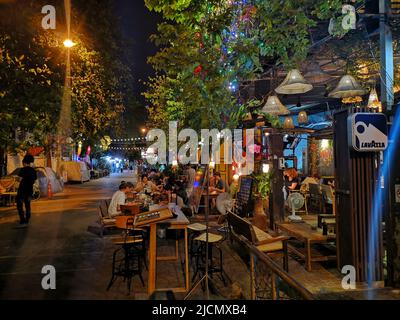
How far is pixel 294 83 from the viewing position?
24.0ft

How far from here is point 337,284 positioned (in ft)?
18.7

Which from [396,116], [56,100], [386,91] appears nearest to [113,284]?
[56,100]

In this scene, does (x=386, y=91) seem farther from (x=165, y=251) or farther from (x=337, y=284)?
(x=165, y=251)

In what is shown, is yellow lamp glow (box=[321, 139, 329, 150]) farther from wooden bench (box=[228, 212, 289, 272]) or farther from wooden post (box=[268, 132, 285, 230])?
wooden bench (box=[228, 212, 289, 272])

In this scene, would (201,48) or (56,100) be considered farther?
(56,100)

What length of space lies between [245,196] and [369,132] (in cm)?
551

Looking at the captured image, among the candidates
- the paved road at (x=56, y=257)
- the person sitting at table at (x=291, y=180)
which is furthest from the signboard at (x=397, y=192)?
the person sitting at table at (x=291, y=180)

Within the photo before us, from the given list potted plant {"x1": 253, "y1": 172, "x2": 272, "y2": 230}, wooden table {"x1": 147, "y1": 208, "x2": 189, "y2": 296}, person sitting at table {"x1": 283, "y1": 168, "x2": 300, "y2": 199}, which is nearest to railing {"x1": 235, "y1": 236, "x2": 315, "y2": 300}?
wooden table {"x1": 147, "y1": 208, "x2": 189, "y2": 296}

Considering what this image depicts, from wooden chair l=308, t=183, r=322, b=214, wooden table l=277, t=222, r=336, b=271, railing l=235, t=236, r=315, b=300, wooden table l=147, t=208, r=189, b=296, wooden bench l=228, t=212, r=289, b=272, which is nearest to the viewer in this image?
railing l=235, t=236, r=315, b=300

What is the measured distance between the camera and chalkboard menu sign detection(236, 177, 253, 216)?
33.5ft

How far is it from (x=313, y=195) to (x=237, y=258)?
19.9 feet

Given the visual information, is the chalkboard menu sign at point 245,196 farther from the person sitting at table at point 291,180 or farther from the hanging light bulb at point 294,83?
the person sitting at table at point 291,180

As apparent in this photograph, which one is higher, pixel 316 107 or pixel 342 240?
pixel 316 107

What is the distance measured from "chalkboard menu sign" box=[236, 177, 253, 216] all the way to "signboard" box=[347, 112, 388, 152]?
497 centimetres
